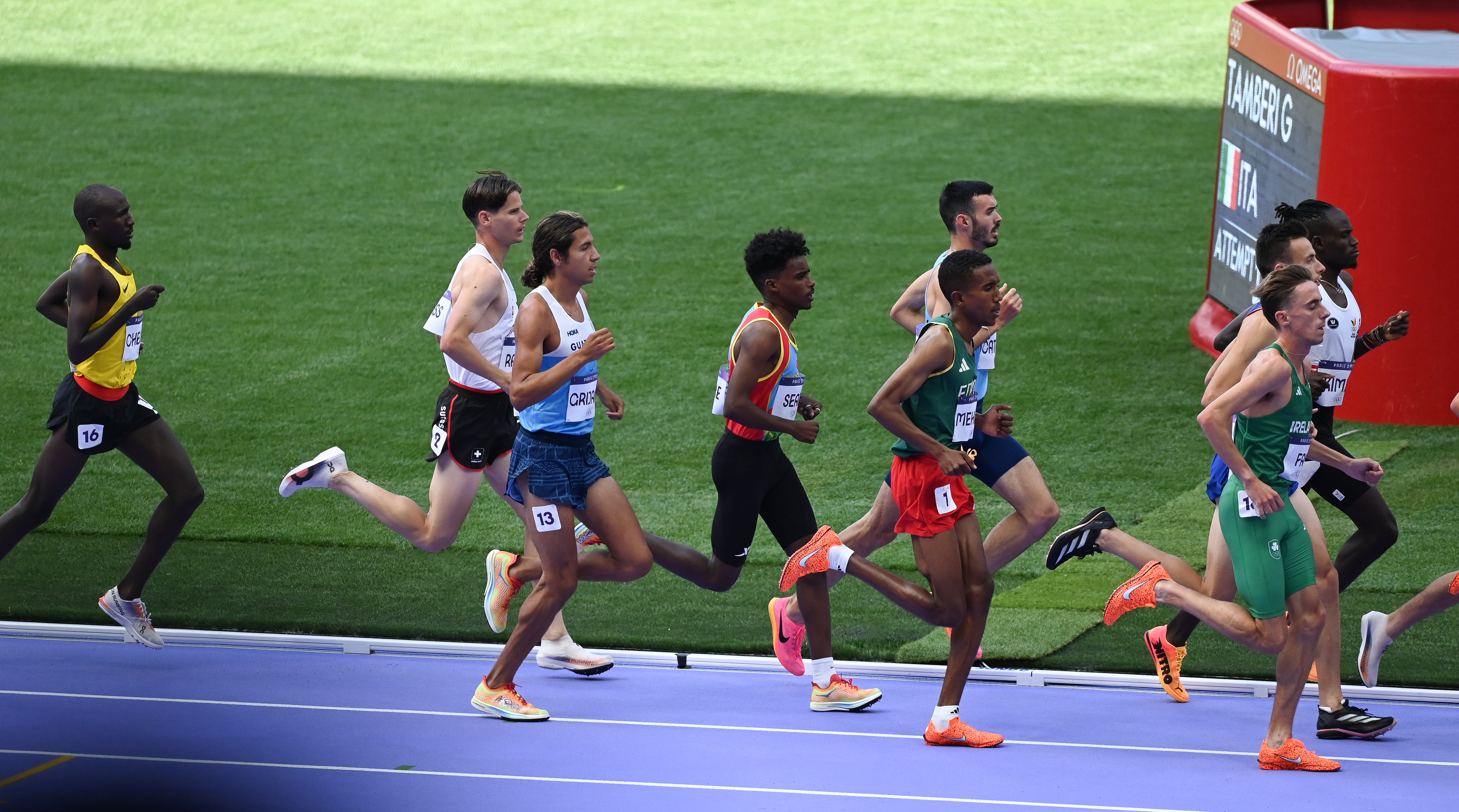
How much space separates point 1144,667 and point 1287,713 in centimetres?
137

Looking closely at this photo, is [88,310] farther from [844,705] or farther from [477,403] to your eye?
[844,705]

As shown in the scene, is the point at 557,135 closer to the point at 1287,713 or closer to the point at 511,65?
the point at 511,65

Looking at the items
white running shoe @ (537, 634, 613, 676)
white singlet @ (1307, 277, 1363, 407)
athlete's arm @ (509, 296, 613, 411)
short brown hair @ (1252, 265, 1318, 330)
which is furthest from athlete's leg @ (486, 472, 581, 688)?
white singlet @ (1307, 277, 1363, 407)

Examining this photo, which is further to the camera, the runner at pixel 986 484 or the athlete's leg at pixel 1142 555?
the runner at pixel 986 484

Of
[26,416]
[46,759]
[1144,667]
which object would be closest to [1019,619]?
[1144,667]

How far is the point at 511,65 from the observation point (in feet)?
70.3

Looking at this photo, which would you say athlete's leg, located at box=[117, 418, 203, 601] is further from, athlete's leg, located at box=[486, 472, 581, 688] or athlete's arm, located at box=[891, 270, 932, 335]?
athlete's arm, located at box=[891, 270, 932, 335]

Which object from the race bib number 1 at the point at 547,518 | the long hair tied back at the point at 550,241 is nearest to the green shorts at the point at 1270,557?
the race bib number 1 at the point at 547,518

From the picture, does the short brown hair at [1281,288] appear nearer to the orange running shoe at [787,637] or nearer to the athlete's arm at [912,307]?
Answer: the athlete's arm at [912,307]

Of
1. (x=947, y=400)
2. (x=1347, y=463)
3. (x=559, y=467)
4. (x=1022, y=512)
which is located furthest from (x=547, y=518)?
(x=1347, y=463)

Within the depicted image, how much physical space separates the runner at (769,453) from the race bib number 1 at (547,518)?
470 millimetres

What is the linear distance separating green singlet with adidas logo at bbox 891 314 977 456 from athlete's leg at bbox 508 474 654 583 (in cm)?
104

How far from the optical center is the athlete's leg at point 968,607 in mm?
6082

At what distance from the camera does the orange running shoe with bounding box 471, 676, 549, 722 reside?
6445mm
